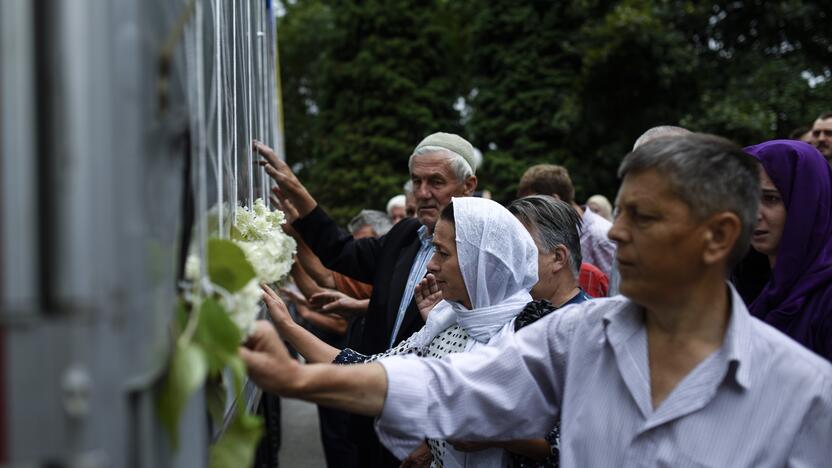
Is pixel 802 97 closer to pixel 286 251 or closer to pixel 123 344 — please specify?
pixel 286 251

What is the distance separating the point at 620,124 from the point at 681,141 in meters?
15.2

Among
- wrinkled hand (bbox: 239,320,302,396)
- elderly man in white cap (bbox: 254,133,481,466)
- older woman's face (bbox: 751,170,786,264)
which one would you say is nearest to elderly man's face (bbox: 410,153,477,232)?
elderly man in white cap (bbox: 254,133,481,466)

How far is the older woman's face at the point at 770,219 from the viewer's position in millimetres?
3031

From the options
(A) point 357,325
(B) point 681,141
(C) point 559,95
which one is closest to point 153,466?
(B) point 681,141

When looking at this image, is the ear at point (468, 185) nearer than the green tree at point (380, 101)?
Yes

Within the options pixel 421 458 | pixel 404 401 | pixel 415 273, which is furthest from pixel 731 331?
pixel 415 273

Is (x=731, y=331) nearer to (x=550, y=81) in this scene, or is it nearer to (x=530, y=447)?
(x=530, y=447)

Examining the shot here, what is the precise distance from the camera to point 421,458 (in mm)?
3320

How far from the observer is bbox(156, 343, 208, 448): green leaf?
4.52ft

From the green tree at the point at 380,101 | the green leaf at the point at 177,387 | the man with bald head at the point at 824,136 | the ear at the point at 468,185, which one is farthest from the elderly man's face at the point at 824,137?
the green tree at the point at 380,101

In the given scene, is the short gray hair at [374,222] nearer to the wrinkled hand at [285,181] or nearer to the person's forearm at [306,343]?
the wrinkled hand at [285,181]

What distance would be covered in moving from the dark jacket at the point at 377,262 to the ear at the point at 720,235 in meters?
2.01

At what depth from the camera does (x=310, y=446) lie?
337 inches

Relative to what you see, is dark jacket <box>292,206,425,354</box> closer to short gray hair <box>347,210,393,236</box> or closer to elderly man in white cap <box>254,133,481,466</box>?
elderly man in white cap <box>254,133,481,466</box>
